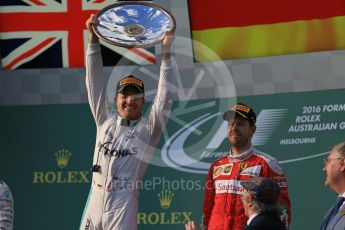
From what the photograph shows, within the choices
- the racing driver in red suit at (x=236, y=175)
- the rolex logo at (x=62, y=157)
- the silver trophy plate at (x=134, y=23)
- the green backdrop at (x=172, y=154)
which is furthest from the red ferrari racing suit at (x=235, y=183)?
the rolex logo at (x=62, y=157)

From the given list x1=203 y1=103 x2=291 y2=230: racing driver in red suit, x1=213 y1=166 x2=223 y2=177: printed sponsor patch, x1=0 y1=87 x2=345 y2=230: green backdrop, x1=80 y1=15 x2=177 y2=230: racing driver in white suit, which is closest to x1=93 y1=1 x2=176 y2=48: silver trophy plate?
x1=80 y1=15 x2=177 y2=230: racing driver in white suit

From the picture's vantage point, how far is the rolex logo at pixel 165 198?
19.7 ft

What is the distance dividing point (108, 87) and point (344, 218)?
133 inches

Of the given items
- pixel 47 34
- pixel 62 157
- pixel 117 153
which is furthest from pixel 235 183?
pixel 47 34

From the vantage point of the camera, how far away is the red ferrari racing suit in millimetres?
4098

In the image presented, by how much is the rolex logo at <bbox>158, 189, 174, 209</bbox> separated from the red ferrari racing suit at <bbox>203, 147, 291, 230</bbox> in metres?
1.68

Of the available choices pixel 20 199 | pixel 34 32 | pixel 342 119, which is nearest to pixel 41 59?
pixel 34 32

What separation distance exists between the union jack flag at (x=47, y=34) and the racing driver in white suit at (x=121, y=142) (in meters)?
1.81

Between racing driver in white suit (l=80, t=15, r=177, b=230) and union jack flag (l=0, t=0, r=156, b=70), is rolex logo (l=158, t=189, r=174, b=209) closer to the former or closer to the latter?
union jack flag (l=0, t=0, r=156, b=70)

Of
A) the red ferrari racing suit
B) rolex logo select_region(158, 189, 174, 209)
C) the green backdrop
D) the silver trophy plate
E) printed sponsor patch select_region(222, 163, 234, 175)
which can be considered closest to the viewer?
the red ferrari racing suit

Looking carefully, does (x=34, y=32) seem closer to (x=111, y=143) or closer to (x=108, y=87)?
(x=108, y=87)

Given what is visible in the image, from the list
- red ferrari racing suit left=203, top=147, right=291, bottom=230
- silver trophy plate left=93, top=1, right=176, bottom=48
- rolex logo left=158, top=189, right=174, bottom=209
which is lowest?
rolex logo left=158, top=189, right=174, bottom=209

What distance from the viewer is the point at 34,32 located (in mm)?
6324

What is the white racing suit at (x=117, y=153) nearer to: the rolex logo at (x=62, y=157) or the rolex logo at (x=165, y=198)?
the rolex logo at (x=165, y=198)
